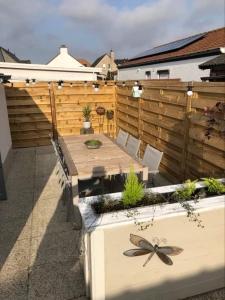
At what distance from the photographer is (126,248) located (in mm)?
2291

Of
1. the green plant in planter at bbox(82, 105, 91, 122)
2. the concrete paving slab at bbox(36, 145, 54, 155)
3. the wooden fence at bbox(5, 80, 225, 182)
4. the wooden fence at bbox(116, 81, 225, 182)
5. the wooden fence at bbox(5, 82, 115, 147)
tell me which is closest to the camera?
the wooden fence at bbox(116, 81, 225, 182)

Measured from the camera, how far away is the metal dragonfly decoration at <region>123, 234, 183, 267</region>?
7.54 ft

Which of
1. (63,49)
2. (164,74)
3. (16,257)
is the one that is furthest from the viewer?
(63,49)

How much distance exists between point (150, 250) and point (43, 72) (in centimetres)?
944

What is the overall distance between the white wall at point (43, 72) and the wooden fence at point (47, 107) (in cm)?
131

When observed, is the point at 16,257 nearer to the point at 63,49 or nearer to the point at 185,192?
the point at 185,192

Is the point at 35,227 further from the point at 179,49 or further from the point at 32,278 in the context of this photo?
the point at 179,49

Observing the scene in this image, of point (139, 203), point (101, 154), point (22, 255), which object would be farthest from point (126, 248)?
point (101, 154)

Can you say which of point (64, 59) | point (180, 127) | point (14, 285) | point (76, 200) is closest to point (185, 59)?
point (180, 127)

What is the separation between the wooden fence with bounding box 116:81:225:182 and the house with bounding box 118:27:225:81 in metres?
4.23

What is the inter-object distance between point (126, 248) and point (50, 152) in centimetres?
663

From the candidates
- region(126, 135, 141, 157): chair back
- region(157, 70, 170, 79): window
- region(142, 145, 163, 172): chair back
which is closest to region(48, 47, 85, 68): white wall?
region(157, 70, 170, 79): window

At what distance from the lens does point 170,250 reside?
2.43m

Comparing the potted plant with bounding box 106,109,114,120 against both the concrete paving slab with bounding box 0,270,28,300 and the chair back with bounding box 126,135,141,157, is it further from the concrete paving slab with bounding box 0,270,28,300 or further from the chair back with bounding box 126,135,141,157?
the concrete paving slab with bounding box 0,270,28,300
